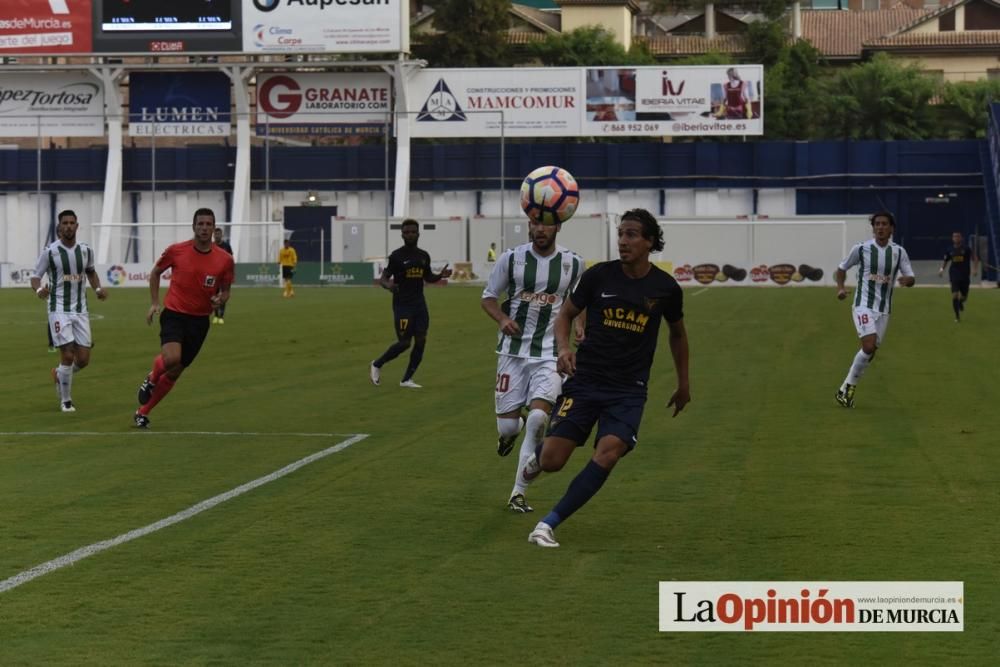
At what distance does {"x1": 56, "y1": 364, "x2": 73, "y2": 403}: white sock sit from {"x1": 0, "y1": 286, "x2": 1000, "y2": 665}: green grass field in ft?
0.79

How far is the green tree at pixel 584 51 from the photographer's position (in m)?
94.4

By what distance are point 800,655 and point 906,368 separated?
1789 cm

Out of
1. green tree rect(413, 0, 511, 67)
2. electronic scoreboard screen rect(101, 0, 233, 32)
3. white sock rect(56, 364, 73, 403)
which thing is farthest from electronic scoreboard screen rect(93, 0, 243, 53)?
white sock rect(56, 364, 73, 403)

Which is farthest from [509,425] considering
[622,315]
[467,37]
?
[467,37]

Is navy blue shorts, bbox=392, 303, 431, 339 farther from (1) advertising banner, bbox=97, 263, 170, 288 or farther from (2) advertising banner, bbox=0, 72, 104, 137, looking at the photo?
(2) advertising banner, bbox=0, 72, 104, 137

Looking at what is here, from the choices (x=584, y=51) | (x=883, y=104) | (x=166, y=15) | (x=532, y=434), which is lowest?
(x=532, y=434)

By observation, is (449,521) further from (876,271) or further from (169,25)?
(169,25)

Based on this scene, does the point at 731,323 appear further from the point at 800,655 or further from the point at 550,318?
the point at 800,655

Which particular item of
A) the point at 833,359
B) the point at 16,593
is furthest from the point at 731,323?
the point at 16,593

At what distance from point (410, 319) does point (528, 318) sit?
9711 millimetres

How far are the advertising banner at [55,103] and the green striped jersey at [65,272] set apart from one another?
5839 cm

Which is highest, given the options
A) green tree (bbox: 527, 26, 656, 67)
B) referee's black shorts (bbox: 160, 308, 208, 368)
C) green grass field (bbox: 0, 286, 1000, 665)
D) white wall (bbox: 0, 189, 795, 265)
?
green tree (bbox: 527, 26, 656, 67)

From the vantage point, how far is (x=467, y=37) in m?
94.9

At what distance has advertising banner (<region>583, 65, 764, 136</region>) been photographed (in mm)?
73688
